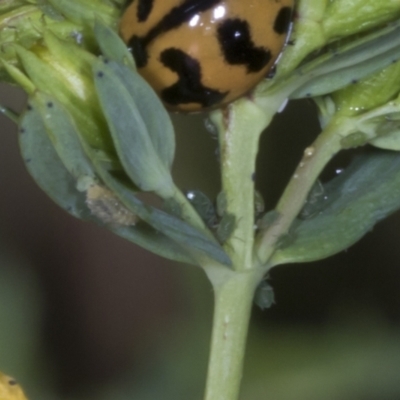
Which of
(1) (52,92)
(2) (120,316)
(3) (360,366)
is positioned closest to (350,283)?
(3) (360,366)

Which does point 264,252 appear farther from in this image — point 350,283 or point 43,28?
point 350,283

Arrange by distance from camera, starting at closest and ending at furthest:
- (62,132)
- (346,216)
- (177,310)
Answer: (62,132) → (346,216) → (177,310)

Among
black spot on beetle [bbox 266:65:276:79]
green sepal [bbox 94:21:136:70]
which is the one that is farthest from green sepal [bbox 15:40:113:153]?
black spot on beetle [bbox 266:65:276:79]

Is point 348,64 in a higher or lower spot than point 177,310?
higher

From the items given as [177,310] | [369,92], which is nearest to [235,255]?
[369,92]

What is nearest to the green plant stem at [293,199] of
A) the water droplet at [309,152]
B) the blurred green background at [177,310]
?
the water droplet at [309,152]

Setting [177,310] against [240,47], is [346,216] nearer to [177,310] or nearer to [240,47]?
[240,47]
